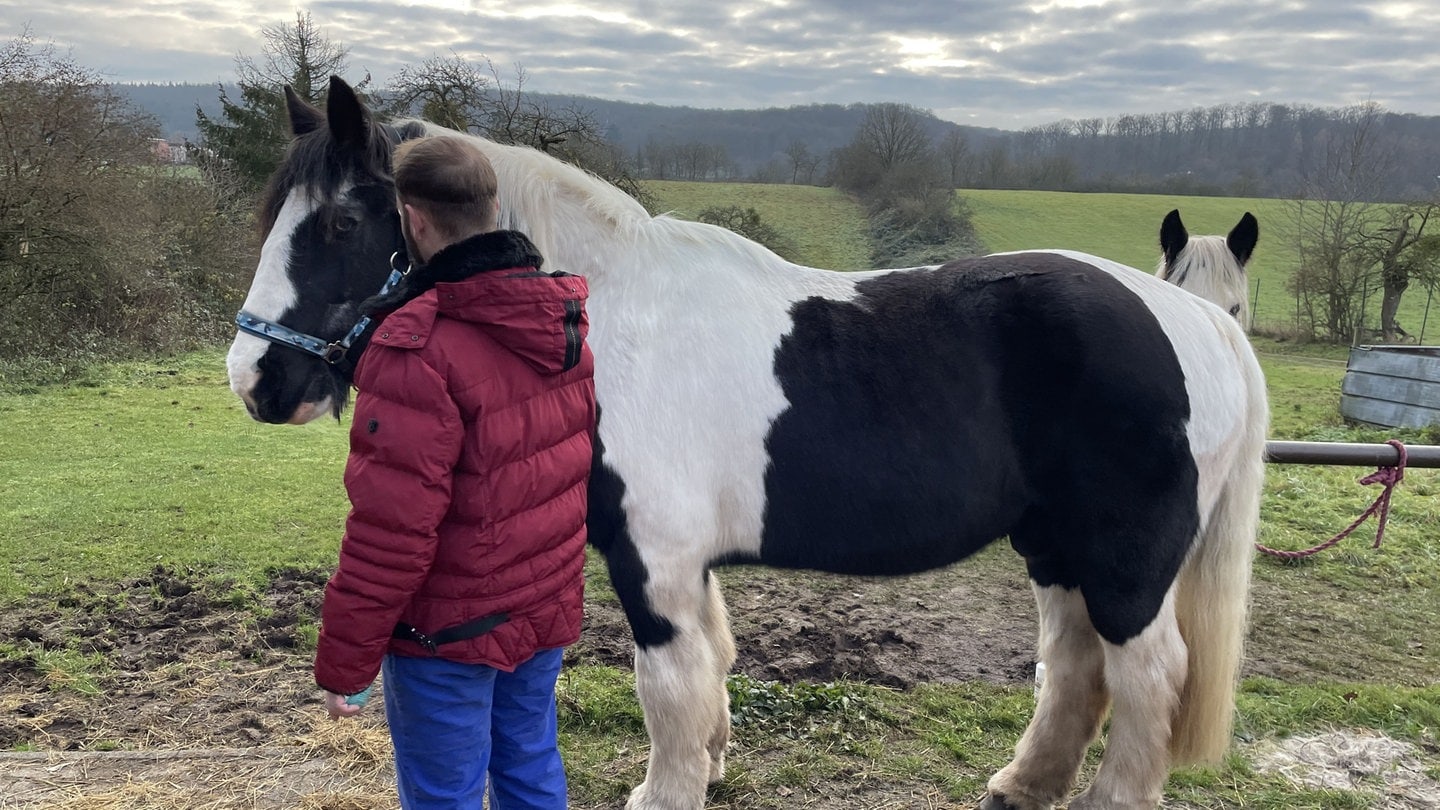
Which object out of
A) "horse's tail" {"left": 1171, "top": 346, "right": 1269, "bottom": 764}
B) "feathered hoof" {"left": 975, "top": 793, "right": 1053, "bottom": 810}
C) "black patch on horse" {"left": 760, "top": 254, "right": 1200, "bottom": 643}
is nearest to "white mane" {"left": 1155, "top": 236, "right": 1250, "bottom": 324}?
"horse's tail" {"left": 1171, "top": 346, "right": 1269, "bottom": 764}

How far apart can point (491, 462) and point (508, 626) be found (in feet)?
1.25

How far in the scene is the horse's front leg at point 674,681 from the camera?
7.52ft

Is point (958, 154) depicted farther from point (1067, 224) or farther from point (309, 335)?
point (309, 335)

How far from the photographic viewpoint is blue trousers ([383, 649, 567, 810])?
1.82m

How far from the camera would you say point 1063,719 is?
278 cm

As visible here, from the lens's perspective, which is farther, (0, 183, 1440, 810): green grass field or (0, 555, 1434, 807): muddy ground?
(0, 555, 1434, 807): muddy ground

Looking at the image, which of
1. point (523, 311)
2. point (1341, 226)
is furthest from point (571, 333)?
point (1341, 226)

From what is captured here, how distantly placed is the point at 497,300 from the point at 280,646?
10.5ft

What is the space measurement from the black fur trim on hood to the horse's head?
0.54 meters

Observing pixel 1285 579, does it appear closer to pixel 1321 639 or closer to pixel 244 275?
pixel 1321 639

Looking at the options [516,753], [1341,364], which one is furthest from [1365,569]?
[1341,364]

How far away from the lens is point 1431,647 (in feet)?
14.5

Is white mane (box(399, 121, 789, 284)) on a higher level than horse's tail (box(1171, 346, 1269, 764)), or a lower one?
higher

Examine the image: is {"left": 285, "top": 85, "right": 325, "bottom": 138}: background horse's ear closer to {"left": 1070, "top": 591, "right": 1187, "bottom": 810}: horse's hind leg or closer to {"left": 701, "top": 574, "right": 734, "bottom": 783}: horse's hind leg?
{"left": 701, "top": 574, "right": 734, "bottom": 783}: horse's hind leg
